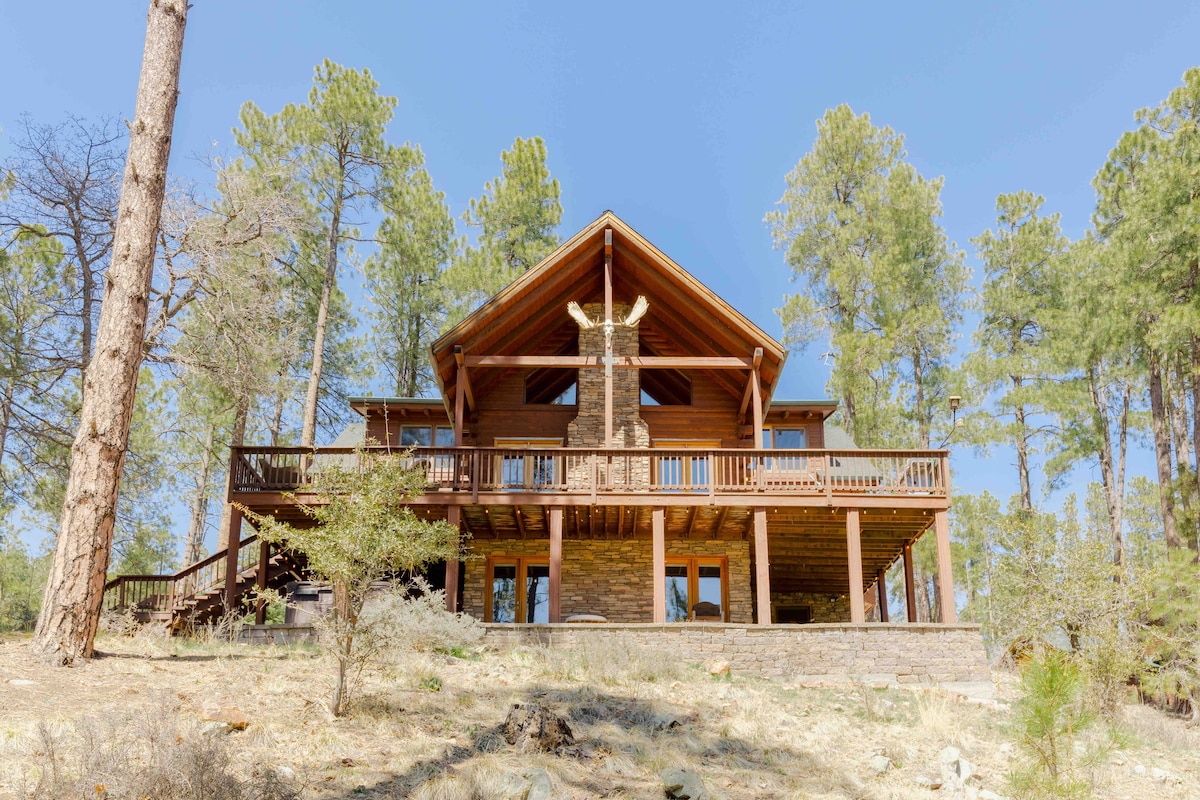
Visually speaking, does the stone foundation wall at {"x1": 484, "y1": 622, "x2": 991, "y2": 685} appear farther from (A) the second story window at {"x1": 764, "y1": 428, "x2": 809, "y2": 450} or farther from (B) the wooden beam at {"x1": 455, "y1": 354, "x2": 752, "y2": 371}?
(A) the second story window at {"x1": 764, "y1": 428, "x2": 809, "y2": 450}

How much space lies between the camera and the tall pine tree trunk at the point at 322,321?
887 inches

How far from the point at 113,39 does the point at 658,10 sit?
3978 inches

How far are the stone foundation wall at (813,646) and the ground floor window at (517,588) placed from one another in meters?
4.23

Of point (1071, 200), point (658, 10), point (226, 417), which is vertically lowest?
point (226, 417)

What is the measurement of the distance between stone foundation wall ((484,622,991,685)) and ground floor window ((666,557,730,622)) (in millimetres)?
4232

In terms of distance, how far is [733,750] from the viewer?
954 cm

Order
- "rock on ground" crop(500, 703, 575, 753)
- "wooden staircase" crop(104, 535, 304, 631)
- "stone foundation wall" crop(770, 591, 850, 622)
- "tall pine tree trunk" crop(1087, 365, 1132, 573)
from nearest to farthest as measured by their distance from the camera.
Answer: "rock on ground" crop(500, 703, 575, 753)
"wooden staircase" crop(104, 535, 304, 631)
"stone foundation wall" crop(770, 591, 850, 622)
"tall pine tree trunk" crop(1087, 365, 1132, 573)

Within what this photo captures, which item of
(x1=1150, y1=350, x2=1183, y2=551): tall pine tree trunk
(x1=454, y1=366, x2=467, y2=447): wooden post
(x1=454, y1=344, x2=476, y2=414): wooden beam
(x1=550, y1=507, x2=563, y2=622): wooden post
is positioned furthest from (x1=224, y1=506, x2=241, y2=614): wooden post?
(x1=1150, y1=350, x2=1183, y2=551): tall pine tree trunk

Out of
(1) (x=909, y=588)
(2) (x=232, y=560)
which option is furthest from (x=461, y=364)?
(1) (x=909, y=588)

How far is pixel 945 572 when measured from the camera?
51.2 feet

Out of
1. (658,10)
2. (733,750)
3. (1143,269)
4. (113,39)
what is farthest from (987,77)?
(733,750)

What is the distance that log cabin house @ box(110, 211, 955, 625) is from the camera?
16.3m

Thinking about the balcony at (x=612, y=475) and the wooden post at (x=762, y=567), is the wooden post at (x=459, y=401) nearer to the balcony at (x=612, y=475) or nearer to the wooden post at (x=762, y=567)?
the balcony at (x=612, y=475)

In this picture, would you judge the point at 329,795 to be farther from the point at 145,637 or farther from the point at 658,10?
the point at 658,10
